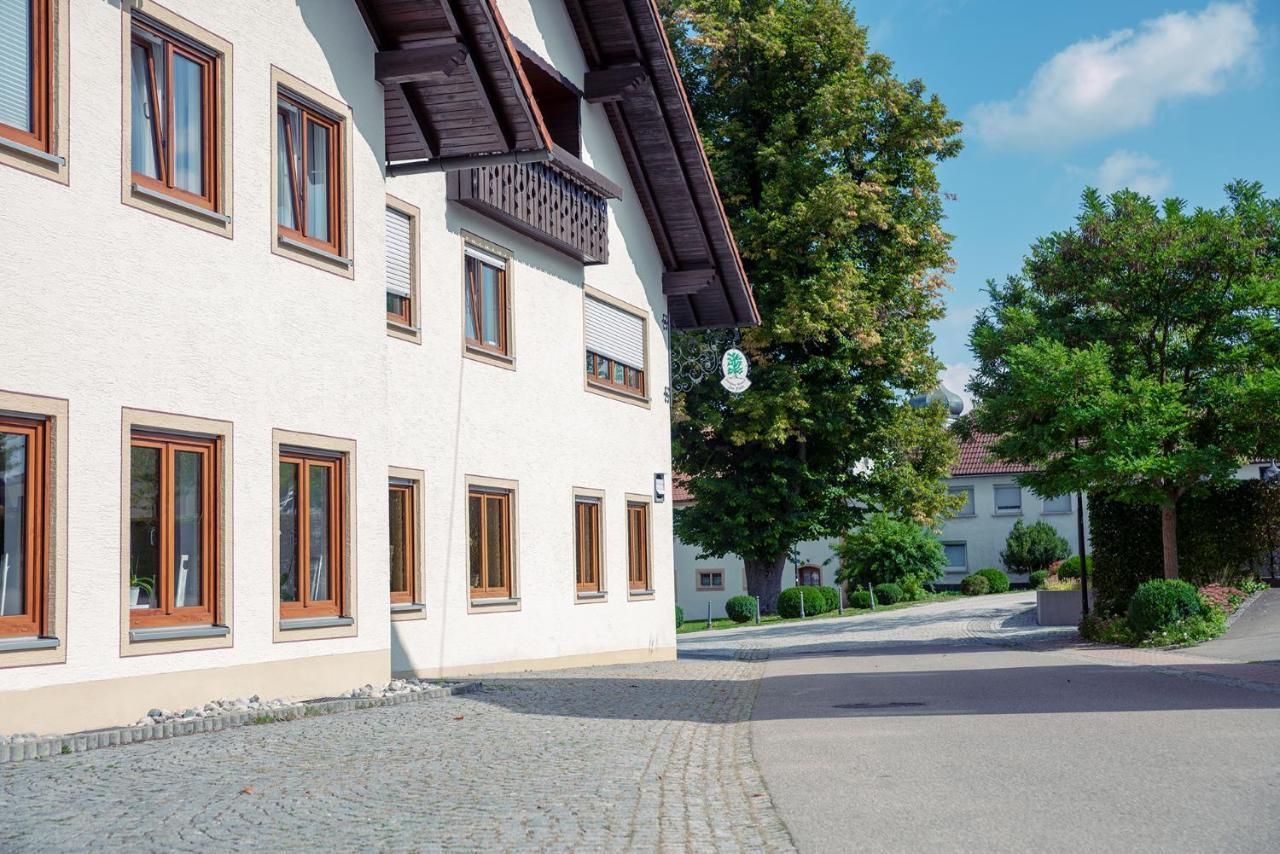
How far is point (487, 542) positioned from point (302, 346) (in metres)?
6.56

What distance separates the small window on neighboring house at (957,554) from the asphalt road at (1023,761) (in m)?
53.2

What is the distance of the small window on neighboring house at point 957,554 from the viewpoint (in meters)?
70.9

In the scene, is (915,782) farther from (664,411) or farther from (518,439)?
(664,411)

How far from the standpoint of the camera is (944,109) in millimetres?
36094

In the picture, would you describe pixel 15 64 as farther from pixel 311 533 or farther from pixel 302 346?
pixel 311 533

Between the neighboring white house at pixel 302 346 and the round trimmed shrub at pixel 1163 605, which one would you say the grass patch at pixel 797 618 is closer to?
the round trimmed shrub at pixel 1163 605

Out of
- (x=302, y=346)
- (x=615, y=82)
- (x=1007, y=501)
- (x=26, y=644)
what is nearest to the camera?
(x=26, y=644)

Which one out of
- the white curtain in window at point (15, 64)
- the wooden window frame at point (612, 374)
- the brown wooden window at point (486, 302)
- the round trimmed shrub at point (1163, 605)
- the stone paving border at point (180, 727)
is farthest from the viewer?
the round trimmed shrub at point (1163, 605)

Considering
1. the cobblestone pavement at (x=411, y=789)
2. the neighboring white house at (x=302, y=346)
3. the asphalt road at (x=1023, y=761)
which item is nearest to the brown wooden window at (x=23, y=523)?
the neighboring white house at (x=302, y=346)

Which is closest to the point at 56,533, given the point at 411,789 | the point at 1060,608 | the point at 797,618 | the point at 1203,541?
the point at 411,789

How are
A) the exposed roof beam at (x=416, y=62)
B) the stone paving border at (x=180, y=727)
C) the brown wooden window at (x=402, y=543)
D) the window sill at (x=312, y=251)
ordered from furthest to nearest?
the brown wooden window at (x=402, y=543), the exposed roof beam at (x=416, y=62), the window sill at (x=312, y=251), the stone paving border at (x=180, y=727)

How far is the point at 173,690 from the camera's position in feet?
38.9

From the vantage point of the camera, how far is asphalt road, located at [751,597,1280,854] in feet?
22.9

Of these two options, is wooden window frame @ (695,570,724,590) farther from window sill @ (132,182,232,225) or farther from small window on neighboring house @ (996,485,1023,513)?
window sill @ (132,182,232,225)
